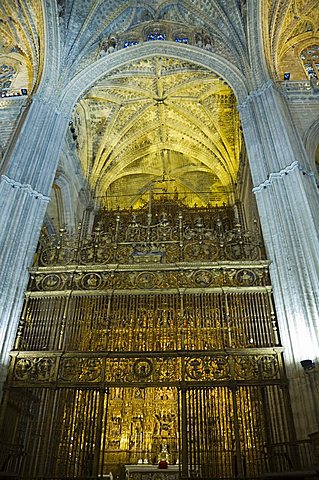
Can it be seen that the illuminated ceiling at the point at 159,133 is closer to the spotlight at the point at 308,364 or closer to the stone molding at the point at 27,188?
the stone molding at the point at 27,188

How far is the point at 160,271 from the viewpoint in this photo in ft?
32.4

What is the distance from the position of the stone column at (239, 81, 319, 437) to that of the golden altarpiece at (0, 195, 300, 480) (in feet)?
1.17

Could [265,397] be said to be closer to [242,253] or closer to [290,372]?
[290,372]

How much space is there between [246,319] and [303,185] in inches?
147

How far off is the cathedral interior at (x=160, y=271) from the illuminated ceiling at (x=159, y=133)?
19cm

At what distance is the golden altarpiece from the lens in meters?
7.75

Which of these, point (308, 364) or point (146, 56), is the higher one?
point (146, 56)

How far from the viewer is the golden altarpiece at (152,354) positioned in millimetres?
7746

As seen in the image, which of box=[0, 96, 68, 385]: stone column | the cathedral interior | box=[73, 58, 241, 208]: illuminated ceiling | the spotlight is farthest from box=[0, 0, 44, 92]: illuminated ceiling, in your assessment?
the spotlight

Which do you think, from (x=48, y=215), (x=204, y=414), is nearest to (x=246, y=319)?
(x=204, y=414)

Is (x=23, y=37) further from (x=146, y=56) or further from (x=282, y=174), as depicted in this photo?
(x=282, y=174)

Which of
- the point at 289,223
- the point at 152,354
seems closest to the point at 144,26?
the point at 289,223

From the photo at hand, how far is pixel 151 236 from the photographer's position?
36.0 ft

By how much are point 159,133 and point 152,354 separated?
13645 mm
